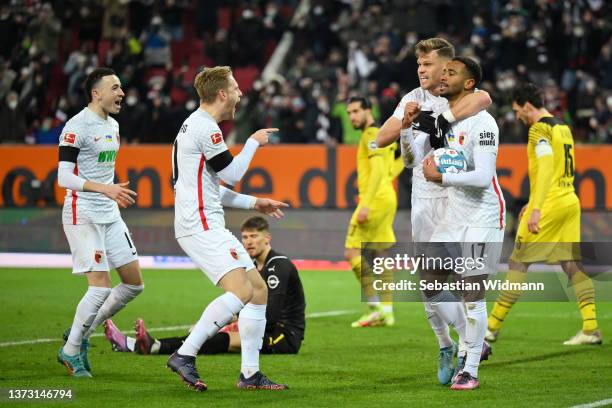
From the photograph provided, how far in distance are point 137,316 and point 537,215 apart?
194 inches

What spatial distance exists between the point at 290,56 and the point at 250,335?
18.8 meters

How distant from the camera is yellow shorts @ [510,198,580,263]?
422 inches

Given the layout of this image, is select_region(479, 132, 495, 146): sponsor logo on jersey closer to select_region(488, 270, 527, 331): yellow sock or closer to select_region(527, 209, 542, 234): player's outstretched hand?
select_region(527, 209, 542, 234): player's outstretched hand

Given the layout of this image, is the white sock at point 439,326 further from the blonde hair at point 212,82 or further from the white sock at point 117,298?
the white sock at point 117,298

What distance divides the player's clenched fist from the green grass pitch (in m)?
1.88

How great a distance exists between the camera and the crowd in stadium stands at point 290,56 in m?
22.2

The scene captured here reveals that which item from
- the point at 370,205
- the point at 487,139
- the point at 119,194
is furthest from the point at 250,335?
the point at 370,205

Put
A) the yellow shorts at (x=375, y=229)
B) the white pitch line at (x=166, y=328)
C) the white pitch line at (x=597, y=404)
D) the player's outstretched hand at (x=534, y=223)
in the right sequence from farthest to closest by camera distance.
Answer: the yellow shorts at (x=375, y=229) < the white pitch line at (x=166, y=328) < the player's outstretched hand at (x=534, y=223) < the white pitch line at (x=597, y=404)

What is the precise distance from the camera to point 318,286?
15.9 metres

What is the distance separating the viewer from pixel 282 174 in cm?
1967

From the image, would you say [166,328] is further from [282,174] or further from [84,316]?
[282,174]

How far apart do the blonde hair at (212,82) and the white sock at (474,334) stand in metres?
2.27

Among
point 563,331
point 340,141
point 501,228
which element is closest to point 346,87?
point 340,141

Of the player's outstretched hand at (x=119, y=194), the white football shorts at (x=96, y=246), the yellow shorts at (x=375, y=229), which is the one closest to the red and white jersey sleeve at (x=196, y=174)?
the player's outstretched hand at (x=119, y=194)
